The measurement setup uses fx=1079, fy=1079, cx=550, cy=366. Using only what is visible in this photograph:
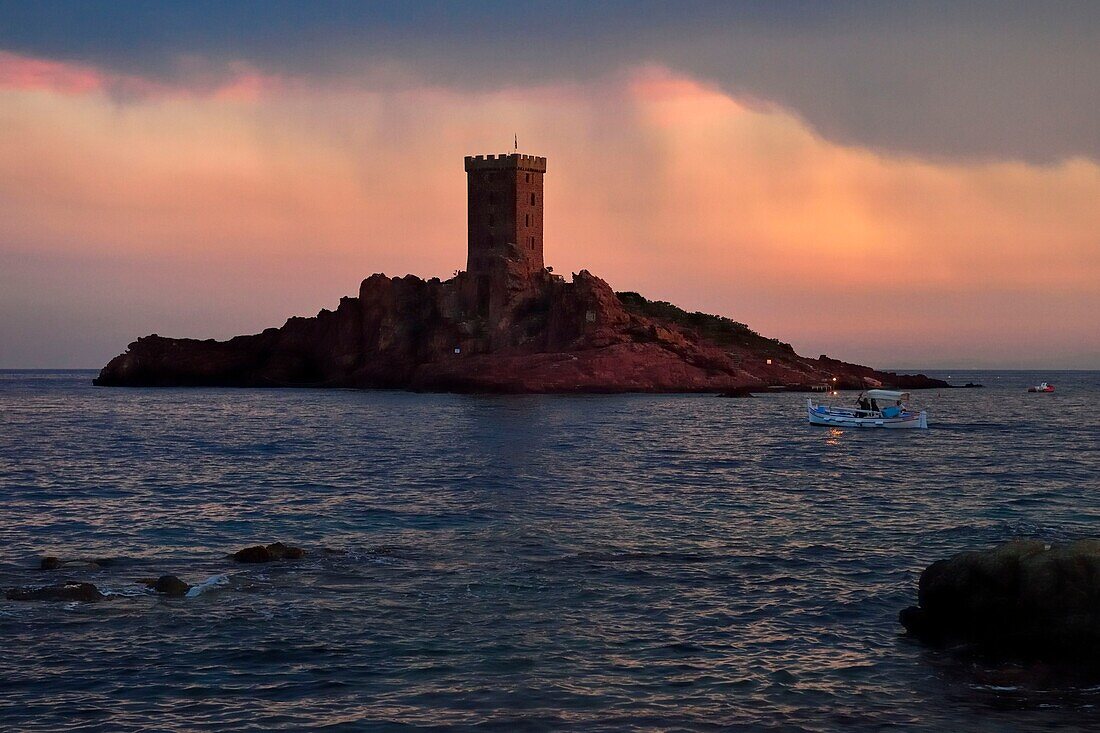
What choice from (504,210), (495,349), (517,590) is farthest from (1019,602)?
(504,210)

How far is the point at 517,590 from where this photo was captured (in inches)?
866

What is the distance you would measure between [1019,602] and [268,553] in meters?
16.2

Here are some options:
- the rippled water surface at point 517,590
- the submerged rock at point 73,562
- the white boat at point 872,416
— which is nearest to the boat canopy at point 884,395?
the white boat at point 872,416

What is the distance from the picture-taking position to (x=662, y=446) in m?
61.6

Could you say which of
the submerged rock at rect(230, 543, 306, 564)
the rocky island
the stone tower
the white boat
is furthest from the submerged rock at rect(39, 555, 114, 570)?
the stone tower

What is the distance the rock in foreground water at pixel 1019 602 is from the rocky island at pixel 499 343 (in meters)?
117

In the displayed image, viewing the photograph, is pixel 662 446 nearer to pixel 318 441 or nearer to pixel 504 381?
pixel 318 441

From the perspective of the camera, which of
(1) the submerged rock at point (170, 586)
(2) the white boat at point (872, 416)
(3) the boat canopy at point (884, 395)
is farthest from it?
(3) the boat canopy at point (884, 395)

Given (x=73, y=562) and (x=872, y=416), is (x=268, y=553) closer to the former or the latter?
(x=73, y=562)

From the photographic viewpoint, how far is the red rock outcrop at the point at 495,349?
469 feet

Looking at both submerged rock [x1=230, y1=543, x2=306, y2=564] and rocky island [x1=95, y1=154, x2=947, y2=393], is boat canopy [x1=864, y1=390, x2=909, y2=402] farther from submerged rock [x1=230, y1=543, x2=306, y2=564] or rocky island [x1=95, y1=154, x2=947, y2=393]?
submerged rock [x1=230, y1=543, x2=306, y2=564]

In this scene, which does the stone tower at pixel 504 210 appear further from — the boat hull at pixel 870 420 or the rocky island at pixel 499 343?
the boat hull at pixel 870 420

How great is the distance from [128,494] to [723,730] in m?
30.0

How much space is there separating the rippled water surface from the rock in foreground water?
0.95m
